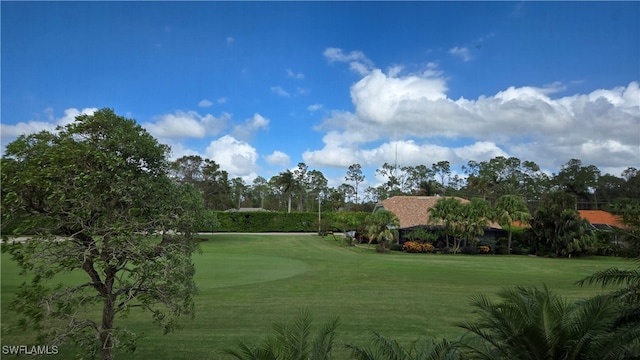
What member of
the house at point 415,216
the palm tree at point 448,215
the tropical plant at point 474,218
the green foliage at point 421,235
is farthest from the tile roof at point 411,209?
the tropical plant at point 474,218

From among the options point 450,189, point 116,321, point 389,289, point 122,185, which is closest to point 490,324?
point 122,185

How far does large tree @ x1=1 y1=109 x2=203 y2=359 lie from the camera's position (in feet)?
18.4

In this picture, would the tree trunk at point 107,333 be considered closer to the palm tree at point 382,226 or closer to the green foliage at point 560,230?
the palm tree at point 382,226

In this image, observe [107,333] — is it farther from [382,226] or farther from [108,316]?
[382,226]

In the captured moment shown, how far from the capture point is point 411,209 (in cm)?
4678

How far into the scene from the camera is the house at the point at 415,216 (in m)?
41.7

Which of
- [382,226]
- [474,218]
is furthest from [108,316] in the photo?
[474,218]

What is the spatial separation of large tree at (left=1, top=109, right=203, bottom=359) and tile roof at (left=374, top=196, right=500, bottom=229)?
37547 mm

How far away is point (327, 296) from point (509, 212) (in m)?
29.6

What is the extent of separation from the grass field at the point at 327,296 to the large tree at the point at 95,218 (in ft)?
3.34

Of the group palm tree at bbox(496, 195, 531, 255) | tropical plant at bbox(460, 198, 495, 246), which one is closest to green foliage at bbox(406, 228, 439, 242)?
tropical plant at bbox(460, 198, 495, 246)

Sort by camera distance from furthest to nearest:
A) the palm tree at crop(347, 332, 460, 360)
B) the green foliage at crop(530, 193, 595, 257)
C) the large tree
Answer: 1. the green foliage at crop(530, 193, 595, 257)
2. the large tree
3. the palm tree at crop(347, 332, 460, 360)

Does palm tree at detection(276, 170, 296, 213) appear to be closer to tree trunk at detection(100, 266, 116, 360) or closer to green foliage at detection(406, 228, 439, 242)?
green foliage at detection(406, 228, 439, 242)

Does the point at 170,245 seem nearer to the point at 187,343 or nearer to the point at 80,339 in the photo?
the point at 80,339
